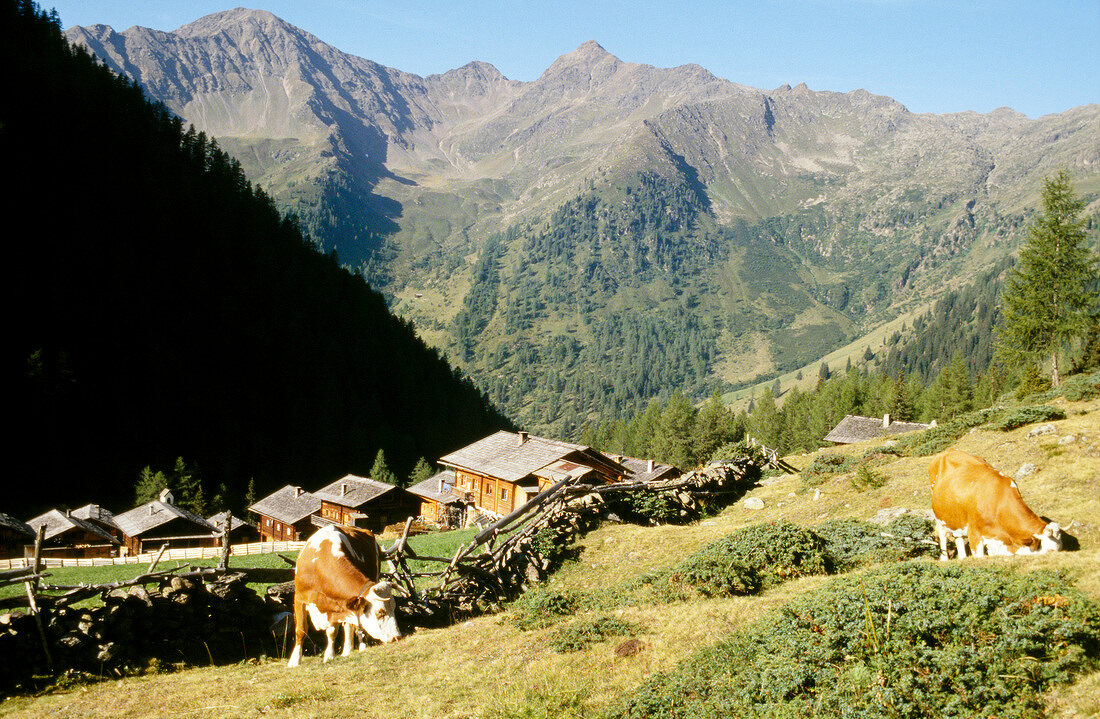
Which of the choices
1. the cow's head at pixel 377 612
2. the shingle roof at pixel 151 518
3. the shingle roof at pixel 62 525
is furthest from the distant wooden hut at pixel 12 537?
the cow's head at pixel 377 612

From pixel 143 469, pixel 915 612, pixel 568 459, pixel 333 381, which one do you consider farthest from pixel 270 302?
pixel 915 612

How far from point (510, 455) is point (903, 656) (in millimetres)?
47820

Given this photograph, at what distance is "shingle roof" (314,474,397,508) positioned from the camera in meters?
69.0

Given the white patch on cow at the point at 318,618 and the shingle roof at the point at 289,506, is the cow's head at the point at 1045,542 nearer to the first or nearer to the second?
the white patch on cow at the point at 318,618

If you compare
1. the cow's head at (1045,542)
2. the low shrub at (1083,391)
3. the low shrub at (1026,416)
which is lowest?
the cow's head at (1045,542)

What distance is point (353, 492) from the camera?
70.4 m

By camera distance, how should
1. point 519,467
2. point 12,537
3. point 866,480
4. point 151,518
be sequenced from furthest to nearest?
point 151,518
point 519,467
point 12,537
point 866,480

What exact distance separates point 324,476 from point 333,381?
61.5ft

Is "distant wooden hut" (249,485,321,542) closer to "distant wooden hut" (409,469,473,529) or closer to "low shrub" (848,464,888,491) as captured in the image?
"distant wooden hut" (409,469,473,529)

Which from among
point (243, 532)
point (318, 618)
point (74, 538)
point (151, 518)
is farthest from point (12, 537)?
point (318, 618)

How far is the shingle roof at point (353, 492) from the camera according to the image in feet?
226

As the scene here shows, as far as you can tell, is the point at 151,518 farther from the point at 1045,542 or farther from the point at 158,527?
the point at 1045,542

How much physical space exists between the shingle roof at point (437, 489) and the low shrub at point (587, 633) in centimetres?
5161

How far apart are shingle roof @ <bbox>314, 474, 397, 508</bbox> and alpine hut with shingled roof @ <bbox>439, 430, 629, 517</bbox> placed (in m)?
13.4
